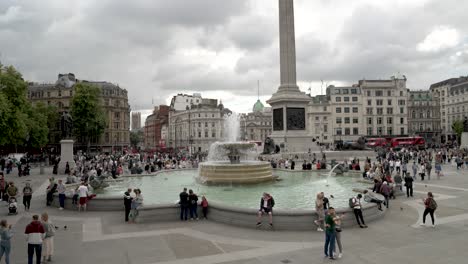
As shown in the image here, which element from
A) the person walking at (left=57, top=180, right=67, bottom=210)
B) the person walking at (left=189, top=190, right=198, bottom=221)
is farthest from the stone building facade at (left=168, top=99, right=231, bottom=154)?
the person walking at (left=189, top=190, right=198, bottom=221)

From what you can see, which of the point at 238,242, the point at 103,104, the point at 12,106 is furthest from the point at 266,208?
the point at 103,104

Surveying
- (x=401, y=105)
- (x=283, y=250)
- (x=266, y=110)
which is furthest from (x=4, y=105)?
(x=266, y=110)

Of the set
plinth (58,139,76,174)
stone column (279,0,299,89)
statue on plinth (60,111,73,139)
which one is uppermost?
stone column (279,0,299,89)

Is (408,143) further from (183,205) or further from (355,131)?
(183,205)

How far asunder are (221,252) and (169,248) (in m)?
1.61

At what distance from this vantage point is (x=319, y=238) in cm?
1099

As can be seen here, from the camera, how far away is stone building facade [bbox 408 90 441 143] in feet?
355

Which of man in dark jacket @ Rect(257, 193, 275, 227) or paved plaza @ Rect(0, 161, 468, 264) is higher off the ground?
man in dark jacket @ Rect(257, 193, 275, 227)

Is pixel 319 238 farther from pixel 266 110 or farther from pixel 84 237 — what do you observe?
pixel 266 110

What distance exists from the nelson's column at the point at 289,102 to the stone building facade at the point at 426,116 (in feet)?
237

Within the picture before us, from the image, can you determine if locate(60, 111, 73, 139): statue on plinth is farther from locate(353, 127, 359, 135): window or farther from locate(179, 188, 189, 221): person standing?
locate(353, 127, 359, 135): window

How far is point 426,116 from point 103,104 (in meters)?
97.5

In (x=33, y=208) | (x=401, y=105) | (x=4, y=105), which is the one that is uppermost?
(x=401, y=105)

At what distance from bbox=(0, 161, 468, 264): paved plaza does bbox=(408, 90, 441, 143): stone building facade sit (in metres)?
106
